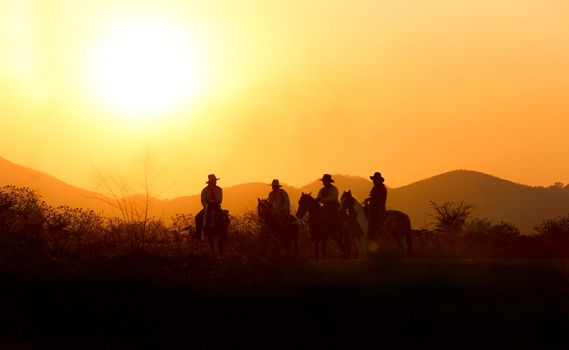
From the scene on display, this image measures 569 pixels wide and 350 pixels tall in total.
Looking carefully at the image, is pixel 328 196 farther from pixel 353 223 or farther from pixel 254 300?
pixel 254 300

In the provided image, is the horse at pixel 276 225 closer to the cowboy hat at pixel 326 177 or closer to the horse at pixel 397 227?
the cowboy hat at pixel 326 177

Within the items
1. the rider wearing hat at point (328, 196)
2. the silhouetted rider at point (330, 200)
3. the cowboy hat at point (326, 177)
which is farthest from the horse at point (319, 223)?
the cowboy hat at point (326, 177)

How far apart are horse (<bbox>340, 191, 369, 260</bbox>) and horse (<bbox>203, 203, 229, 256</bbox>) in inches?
191

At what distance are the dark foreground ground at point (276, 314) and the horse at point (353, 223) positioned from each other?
10.1 m

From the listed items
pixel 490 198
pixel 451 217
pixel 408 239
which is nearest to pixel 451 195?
pixel 490 198

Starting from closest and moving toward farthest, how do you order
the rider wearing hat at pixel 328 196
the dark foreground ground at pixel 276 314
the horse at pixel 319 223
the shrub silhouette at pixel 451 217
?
the dark foreground ground at pixel 276 314 → the horse at pixel 319 223 → the rider wearing hat at pixel 328 196 → the shrub silhouette at pixel 451 217

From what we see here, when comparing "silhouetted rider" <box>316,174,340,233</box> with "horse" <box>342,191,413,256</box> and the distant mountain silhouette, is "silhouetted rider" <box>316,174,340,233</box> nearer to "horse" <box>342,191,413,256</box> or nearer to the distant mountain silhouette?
"horse" <box>342,191,413,256</box>

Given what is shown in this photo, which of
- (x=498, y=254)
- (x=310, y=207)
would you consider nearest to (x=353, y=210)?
(x=310, y=207)

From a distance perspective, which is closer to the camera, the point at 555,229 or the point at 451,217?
the point at 555,229

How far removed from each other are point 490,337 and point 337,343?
10.4ft

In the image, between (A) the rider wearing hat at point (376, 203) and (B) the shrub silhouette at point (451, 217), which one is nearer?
(A) the rider wearing hat at point (376, 203)

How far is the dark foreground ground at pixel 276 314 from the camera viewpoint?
17281mm

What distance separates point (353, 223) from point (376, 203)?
1.25 meters

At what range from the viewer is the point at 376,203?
32656 mm
